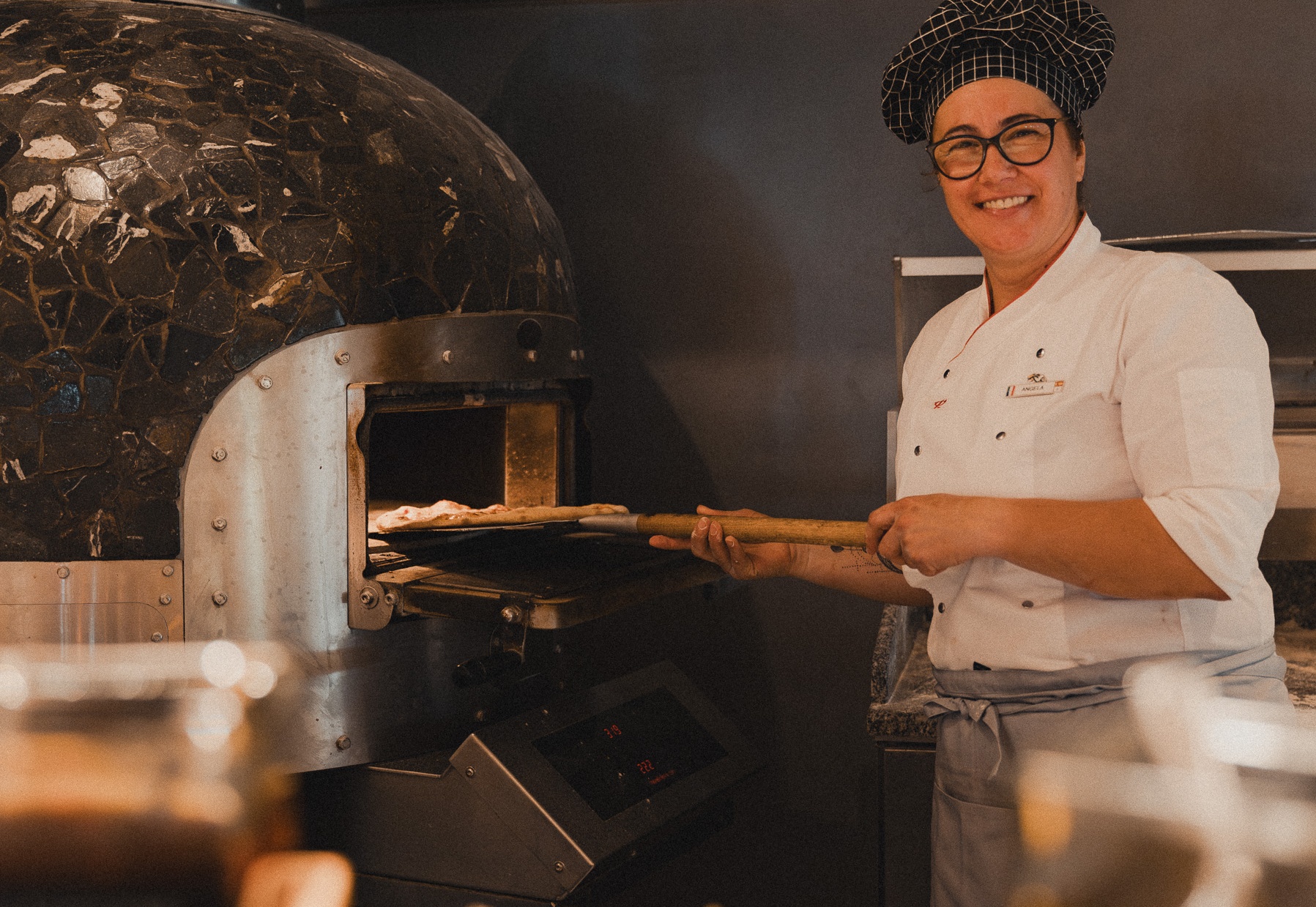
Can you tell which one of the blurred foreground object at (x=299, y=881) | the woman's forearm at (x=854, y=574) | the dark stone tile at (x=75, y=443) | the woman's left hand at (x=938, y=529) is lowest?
the blurred foreground object at (x=299, y=881)

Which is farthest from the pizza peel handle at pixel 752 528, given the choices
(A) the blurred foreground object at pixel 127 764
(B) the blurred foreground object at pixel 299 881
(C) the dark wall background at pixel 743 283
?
(C) the dark wall background at pixel 743 283

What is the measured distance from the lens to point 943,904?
1.26 metres

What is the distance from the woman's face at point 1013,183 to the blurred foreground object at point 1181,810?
476mm

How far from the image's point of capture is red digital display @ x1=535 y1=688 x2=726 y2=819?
1.51 meters

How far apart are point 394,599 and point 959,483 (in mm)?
711

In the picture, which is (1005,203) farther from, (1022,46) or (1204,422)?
(1204,422)

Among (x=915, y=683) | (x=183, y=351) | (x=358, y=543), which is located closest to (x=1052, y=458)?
(x=915, y=683)

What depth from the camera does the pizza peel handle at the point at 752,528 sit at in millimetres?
1266

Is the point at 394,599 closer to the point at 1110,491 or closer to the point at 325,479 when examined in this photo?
the point at 325,479

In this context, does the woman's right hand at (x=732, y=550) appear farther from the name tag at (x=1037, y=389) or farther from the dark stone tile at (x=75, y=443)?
the dark stone tile at (x=75, y=443)

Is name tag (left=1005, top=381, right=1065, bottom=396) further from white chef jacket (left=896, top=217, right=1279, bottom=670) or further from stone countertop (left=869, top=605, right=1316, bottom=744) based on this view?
stone countertop (left=869, top=605, right=1316, bottom=744)

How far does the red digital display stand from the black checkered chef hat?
Answer: 3.13 feet

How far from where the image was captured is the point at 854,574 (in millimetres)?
1479

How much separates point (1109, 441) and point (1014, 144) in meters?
0.34
